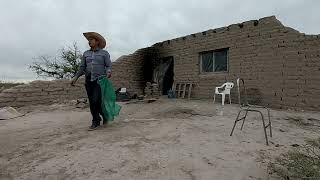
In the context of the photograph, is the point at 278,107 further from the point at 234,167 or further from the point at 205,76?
the point at 234,167

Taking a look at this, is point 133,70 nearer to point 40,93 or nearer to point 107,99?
point 40,93

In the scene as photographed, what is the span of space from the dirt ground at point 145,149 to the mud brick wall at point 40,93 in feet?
11.4

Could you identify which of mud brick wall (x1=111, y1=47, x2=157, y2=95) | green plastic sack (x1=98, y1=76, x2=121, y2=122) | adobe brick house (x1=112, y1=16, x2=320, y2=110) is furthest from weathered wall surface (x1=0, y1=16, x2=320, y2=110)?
green plastic sack (x1=98, y1=76, x2=121, y2=122)

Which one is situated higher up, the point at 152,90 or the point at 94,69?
the point at 94,69

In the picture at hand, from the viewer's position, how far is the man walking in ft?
17.3

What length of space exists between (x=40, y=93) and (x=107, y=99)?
16.9ft

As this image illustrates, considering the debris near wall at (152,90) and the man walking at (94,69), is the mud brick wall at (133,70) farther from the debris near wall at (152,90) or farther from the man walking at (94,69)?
the man walking at (94,69)

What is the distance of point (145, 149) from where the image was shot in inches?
154

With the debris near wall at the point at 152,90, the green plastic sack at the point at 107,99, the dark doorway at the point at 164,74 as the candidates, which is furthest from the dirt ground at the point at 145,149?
the dark doorway at the point at 164,74

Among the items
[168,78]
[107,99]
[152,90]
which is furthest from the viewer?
[168,78]

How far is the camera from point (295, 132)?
17.1 ft

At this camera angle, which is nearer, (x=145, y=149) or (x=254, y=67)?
(x=145, y=149)

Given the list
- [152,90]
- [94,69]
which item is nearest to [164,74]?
[152,90]

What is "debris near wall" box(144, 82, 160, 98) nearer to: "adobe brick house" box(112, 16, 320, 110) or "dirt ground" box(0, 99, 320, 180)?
"adobe brick house" box(112, 16, 320, 110)
